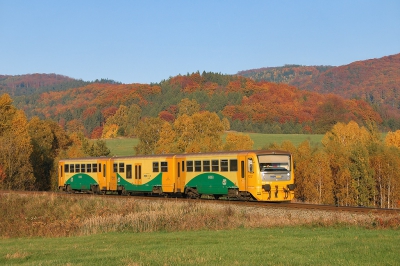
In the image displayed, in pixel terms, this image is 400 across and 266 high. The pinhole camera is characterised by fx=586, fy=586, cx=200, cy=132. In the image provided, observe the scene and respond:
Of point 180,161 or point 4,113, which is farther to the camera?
point 4,113

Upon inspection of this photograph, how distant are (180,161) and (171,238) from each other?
60.9ft

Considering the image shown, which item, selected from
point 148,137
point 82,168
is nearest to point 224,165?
point 82,168

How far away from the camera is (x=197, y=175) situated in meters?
35.7

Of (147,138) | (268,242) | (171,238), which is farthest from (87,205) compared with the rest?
(147,138)

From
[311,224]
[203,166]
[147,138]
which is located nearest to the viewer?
[311,224]

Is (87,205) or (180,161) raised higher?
(180,161)

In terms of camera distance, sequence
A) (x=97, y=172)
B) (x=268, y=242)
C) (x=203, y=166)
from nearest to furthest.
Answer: (x=268, y=242)
(x=203, y=166)
(x=97, y=172)

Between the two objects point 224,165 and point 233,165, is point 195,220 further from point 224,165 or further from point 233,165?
point 224,165

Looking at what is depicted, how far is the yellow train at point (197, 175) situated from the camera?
31.5m

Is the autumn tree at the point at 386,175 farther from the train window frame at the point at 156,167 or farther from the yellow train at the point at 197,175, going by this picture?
the train window frame at the point at 156,167

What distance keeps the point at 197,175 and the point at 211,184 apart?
147 cm

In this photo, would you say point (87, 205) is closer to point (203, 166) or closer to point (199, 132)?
point (203, 166)

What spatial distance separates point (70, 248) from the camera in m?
17.8

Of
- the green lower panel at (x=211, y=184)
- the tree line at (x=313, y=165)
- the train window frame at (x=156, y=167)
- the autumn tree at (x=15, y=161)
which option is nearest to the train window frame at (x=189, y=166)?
the green lower panel at (x=211, y=184)
